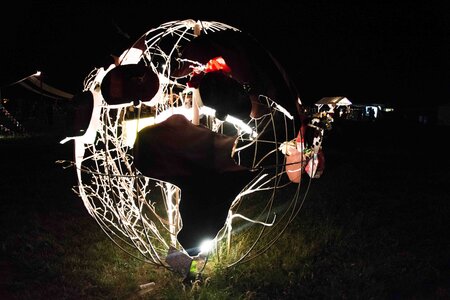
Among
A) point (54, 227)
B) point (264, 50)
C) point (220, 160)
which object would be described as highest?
point (264, 50)

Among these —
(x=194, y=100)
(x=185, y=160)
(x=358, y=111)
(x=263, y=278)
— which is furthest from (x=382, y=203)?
(x=358, y=111)

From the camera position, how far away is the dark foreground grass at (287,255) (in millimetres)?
4082

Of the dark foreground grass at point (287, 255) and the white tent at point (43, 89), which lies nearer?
the dark foreground grass at point (287, 255)

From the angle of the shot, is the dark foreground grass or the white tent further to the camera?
the white tent

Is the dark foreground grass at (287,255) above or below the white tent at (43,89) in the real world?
below

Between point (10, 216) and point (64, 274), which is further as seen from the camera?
point (10, 216)

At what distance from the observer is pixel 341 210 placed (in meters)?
7.02

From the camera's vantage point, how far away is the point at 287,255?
4.81 meters

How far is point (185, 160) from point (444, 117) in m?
41.0

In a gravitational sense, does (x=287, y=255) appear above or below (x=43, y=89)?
below

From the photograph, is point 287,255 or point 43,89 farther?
point 43,89

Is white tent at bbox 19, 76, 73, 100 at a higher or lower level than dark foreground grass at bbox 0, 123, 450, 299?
higher

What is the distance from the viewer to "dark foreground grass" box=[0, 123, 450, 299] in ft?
13.4

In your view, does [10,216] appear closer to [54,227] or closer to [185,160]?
[54,227]
